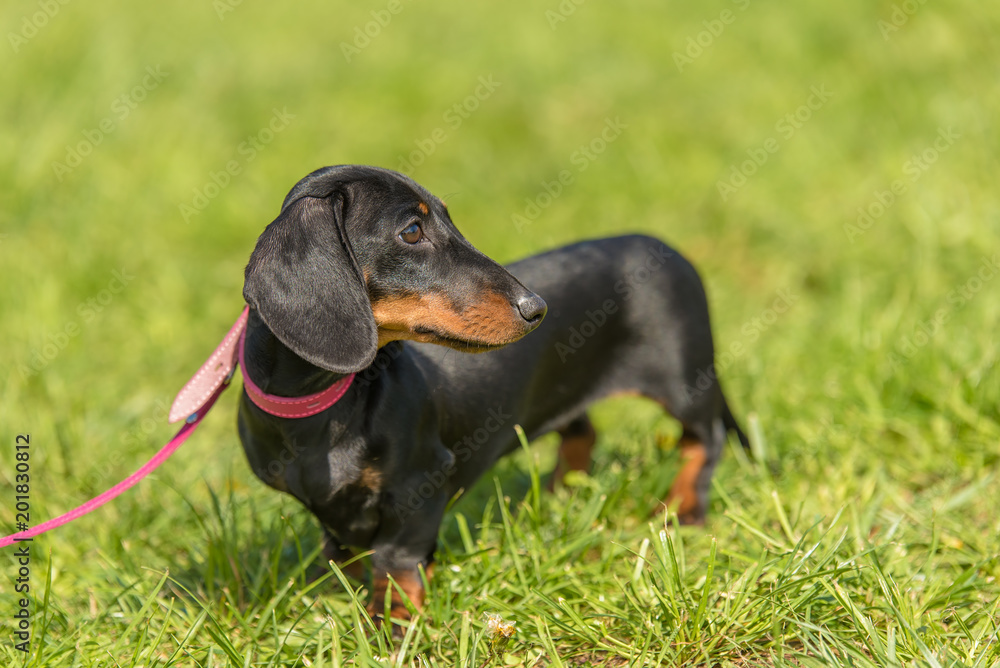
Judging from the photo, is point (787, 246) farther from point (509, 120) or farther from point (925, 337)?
point (509, 120)

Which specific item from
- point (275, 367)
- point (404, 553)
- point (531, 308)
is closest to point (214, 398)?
point (275, 367)

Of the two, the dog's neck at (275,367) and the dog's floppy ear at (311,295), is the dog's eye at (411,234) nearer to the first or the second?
the dog's floppy ear at (311,295)

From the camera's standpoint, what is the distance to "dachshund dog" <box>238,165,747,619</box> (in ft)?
7.31

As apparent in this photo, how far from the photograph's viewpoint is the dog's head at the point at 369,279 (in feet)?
7.20

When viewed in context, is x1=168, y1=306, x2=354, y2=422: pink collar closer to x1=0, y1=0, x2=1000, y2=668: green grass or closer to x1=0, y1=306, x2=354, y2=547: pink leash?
x1=0, y1=306, x2=354, y2=547: pink leash

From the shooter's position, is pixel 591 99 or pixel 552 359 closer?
pixel 552 359

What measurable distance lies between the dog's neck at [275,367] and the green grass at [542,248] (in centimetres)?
52

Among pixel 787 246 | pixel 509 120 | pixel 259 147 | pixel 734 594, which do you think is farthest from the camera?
pixel 509 120

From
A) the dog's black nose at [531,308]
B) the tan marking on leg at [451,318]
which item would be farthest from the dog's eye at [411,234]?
the dog's black nose at [531,308]

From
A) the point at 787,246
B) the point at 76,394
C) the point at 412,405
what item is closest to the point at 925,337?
the point at 787,246

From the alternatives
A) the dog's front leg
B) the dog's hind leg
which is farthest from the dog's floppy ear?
the dog's hind leg

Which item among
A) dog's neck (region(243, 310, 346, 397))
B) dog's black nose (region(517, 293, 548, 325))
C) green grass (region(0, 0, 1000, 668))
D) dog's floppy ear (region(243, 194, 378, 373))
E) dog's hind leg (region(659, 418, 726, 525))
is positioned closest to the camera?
dog's floppy ear (region(243, 194, 378, 373))

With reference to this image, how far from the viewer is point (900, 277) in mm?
4902

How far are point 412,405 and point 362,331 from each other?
1.47 ft
